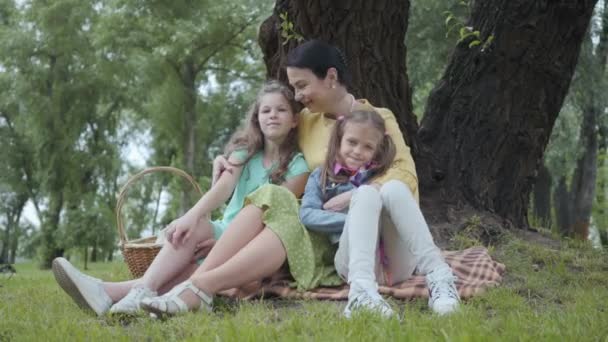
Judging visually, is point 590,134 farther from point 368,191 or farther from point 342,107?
point 368,191

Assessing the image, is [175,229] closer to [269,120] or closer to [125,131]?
[269,120]

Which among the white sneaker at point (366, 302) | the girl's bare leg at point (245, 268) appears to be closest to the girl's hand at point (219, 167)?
the girl's bare leg at point (245, 268)

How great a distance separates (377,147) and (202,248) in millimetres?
1018

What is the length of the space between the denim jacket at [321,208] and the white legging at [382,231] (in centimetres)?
14

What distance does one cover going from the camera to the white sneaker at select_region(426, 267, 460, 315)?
10.0 feet

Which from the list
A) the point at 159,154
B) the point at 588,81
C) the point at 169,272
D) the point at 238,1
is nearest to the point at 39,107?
the point at 159,154

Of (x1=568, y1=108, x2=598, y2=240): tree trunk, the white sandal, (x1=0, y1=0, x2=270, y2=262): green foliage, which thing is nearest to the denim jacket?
the white sandal

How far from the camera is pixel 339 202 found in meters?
3.49

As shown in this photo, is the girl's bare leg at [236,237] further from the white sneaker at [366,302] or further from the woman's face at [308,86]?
the woman's face at [308,86]

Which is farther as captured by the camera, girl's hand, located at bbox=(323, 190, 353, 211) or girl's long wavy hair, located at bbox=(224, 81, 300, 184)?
girl's long wavy hair, located at bbox=(224, 81, 300, 184)

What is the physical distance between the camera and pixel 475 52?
229 inches

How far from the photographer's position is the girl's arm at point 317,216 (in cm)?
345

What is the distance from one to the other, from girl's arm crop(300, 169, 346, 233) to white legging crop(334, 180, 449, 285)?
13 cm

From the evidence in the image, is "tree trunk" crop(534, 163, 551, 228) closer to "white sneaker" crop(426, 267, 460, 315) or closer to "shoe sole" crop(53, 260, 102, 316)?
"white sneaker" crop(426, 267, 460, 315)
